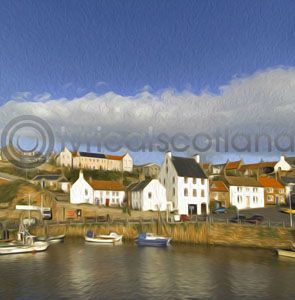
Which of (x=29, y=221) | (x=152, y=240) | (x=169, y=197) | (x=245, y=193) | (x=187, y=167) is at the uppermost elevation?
(x=187, y=167)

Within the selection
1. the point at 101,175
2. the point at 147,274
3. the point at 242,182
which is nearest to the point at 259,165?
the point at 242,182

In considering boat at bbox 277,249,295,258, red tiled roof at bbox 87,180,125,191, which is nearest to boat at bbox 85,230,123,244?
boat at bbox 277,249,295,258

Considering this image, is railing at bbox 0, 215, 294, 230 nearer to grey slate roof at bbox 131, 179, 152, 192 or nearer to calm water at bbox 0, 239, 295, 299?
calm water at bbox 0, 239, 295, 299

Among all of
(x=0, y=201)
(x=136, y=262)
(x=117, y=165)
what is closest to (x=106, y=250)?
(x=136, y=262)

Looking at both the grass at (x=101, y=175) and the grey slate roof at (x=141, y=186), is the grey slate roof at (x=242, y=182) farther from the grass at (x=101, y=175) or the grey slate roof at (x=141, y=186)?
the grass at (x=101, y=175)

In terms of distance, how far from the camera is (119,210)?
81.2 m

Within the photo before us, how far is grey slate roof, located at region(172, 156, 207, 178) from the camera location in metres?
90.4

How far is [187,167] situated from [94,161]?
8084cm

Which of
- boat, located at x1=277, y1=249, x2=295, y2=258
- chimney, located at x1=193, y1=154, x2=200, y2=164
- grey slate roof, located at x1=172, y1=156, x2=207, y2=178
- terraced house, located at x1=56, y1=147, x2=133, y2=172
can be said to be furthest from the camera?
terraced house, located at x1=56, y1=147, x2=133, y2=172

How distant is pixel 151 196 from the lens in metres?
89.2

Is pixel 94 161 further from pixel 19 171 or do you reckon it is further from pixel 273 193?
pixel 273 193

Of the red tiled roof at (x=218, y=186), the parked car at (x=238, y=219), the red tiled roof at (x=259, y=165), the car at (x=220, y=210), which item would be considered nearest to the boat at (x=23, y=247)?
the parked car at (x=238, y=219)

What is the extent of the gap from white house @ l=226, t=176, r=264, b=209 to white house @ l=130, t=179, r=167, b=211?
17.3 meters

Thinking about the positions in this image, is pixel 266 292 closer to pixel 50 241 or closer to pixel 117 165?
pixel 50 241
